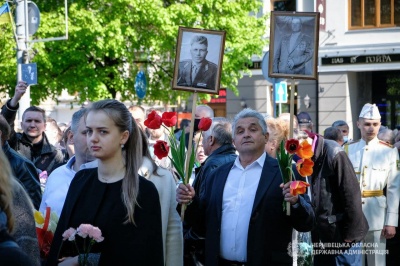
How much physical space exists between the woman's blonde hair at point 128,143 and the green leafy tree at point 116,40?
760 inches

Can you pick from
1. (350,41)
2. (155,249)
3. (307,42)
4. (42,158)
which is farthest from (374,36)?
(155,249)

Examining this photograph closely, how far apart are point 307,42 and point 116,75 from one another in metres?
19.4

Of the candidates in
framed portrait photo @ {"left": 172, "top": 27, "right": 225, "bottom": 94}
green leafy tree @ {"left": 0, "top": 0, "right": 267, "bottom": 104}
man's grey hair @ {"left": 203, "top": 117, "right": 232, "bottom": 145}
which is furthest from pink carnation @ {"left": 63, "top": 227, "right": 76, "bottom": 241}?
green leafy tree @ {"left": 0, "top": 0, "right": 267, "bottom": 104}

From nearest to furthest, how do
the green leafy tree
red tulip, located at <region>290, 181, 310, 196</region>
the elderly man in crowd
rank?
red tulip, located at <region>290, 181, 310, 196</region>
the elderly man in crowd
the green leafy tree

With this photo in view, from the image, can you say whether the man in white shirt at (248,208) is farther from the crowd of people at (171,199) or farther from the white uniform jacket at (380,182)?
the white uniform jacket at (380,182)

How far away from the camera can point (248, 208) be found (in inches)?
261

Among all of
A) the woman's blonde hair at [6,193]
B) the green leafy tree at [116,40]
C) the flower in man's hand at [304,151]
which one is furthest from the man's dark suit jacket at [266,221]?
the green leafy tree at [116,40]

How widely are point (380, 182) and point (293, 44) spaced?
387cm

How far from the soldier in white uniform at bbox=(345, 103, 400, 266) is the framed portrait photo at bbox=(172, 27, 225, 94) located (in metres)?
3.91

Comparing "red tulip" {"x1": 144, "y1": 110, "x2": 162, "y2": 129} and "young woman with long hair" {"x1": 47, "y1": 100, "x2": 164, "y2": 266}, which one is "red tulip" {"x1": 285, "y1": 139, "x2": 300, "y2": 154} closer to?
"red tulip" {"x1": 144, "y1": 110, "x2": 162, "y2": 129}

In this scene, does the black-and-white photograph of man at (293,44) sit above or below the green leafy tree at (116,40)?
below

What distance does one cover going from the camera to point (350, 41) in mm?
30469

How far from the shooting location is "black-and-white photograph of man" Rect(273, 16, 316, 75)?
750 centimetres

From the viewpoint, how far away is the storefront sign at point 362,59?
97.4 feet
